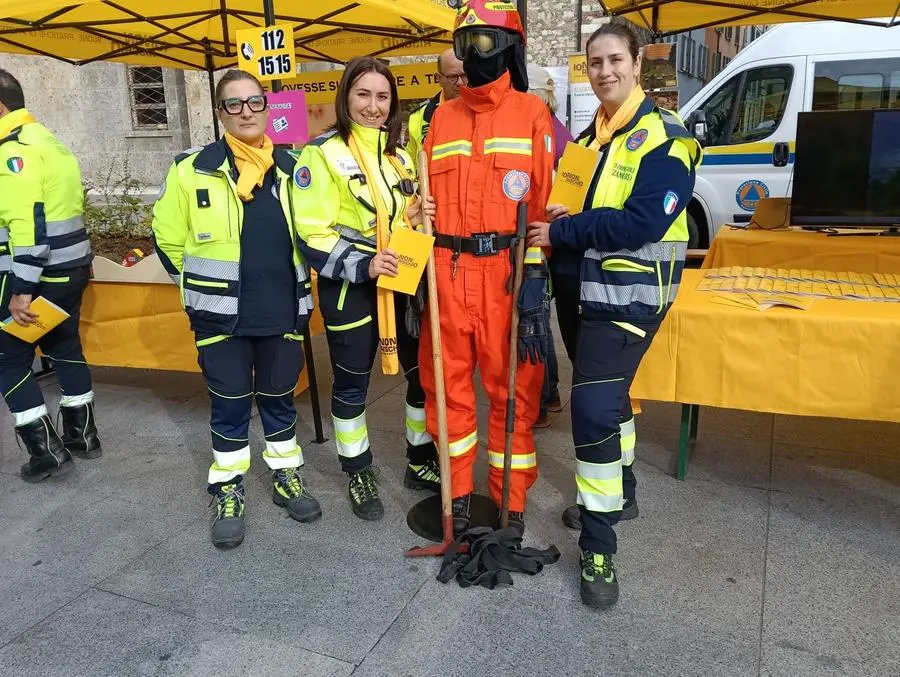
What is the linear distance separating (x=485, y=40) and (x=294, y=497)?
2113 mm

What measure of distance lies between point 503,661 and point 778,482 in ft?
6.14

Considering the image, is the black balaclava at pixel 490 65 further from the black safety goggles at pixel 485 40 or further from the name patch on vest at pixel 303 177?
the name patch on vest at pixel 303 177

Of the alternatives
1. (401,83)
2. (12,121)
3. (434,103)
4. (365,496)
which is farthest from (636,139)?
(401,83)

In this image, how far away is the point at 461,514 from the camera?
10.3 feet

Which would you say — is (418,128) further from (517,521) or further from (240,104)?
(517,521)

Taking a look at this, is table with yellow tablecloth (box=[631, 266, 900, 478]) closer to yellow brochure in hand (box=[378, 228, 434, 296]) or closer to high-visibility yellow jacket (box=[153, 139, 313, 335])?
yellow brochure in hand (box=[378, 228, 434, 296])

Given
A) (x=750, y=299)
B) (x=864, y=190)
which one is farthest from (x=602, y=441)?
(x=864, y=190)

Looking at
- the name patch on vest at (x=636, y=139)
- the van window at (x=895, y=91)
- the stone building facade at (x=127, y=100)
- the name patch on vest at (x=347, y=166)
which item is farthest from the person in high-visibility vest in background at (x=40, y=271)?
the stone building facade at (x=127, y=100)

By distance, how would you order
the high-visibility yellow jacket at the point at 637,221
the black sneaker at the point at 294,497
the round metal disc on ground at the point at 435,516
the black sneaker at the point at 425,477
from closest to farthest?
the high-visibility yellow jacket at the point at 637,221 < the round metal disc on ground at the point at 435,516 < the black sneaker at the point at 294,497 < the black sneaker at the point at 425,477

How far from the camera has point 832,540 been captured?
2.98 meters

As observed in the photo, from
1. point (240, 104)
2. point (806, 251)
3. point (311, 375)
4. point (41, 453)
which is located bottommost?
point (41, 453)

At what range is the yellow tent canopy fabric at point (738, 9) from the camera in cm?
530

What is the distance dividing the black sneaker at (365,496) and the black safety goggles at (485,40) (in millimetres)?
1898

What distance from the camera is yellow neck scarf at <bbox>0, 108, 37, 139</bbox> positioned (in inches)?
135
